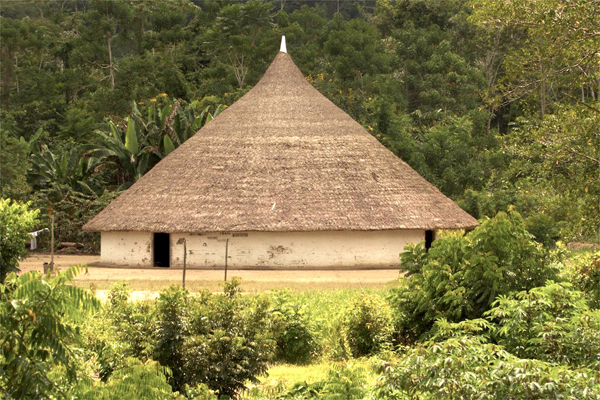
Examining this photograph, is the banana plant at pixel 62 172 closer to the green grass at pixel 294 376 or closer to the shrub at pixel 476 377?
the green grass at pixel 294 376

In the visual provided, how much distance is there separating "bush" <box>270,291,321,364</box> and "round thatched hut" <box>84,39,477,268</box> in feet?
28.7

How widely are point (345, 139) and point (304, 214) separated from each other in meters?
3.43

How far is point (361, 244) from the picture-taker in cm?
2300

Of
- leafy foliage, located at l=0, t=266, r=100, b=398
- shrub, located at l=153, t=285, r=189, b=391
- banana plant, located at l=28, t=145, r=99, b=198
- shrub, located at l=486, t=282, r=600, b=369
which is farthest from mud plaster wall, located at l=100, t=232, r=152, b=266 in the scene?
leafy foliage, located at l=0, t=266, r=100, b=398

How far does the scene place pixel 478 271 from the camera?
11312mm

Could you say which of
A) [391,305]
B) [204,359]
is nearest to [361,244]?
[391,305]

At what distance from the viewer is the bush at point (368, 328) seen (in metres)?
12.3

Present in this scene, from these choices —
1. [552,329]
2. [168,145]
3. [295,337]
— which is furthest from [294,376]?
[168,145]

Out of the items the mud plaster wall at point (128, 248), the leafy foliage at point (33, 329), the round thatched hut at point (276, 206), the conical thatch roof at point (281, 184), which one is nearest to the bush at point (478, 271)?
the leafy foliage at point (33, 329)

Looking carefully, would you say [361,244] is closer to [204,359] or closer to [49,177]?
[49,177]

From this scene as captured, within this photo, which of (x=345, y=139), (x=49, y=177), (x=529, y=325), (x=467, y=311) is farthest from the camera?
(x=49, y=177)

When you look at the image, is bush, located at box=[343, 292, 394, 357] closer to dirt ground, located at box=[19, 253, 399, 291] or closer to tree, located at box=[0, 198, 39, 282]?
tree, located at box=[0, 198, 39, 282]

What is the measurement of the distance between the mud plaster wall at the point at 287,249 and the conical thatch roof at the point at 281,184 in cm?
58

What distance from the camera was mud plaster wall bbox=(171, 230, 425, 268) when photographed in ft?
74.5
